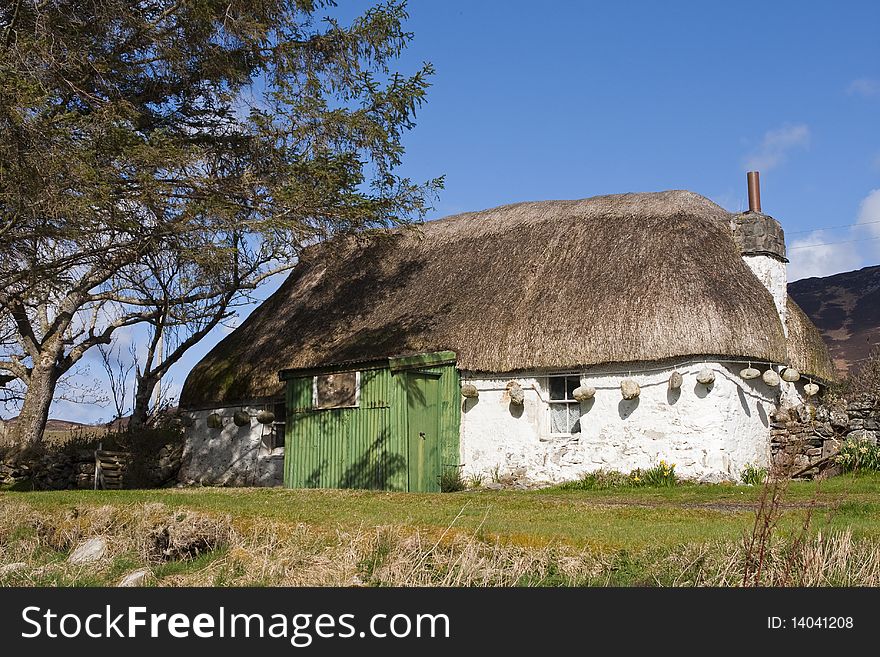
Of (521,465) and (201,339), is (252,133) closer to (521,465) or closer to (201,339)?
(521,465)

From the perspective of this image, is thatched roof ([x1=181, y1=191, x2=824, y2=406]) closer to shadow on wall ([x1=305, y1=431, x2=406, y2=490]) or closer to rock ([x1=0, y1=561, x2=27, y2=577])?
shadow on wall ([x1=305, y1=431, x2=406, y2=490])

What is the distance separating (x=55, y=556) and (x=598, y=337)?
9783 millimetres

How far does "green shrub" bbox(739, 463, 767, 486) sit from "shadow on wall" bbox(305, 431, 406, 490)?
5736 millimetres

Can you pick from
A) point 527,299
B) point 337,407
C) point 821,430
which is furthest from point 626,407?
point 337,407

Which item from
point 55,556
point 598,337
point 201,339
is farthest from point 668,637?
point 201,339

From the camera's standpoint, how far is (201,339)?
22.5 metres

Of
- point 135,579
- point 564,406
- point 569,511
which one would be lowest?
point 135,579

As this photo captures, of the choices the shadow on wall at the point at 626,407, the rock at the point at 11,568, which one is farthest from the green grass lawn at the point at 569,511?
the rock at the point at 11,568

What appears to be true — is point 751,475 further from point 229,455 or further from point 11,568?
point 11,568

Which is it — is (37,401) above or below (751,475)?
above

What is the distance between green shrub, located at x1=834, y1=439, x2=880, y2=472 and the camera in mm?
16250

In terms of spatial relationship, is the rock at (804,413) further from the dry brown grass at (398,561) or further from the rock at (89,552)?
the rock at (89,552)

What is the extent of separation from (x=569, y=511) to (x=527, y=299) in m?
7.34

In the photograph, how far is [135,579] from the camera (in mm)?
7379
